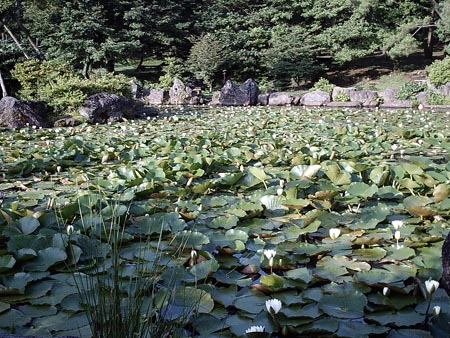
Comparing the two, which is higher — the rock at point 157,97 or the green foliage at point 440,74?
the green foliage at point 440,74

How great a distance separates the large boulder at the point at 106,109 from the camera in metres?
9.10

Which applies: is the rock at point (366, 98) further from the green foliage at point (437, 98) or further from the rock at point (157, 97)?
the rock at point (157, 97)

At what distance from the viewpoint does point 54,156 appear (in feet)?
14.8

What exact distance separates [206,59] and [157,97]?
480 cm

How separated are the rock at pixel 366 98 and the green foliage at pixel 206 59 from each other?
7.30m

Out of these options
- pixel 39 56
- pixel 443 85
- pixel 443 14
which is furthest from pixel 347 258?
pixel 443 14

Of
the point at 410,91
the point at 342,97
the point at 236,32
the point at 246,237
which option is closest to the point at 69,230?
the point at 246,237

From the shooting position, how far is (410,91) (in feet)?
47.8

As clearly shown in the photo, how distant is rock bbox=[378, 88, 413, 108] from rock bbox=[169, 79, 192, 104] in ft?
21.1

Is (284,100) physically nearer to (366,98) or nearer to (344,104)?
(344,104)

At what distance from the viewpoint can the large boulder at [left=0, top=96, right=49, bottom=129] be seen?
7.89 meters

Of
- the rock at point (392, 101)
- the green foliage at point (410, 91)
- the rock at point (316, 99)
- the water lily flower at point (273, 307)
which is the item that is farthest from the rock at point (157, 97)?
the water lily flower at point (273, 307)

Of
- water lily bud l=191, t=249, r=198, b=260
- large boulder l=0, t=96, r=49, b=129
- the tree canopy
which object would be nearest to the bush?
large boulder l=0, t=96, r=49, b=129

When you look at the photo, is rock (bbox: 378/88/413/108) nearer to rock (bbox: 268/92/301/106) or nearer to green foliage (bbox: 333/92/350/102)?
green foliage (bbox: 333/92/350/102)
